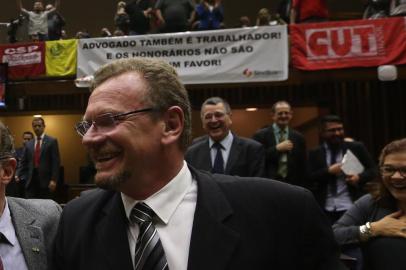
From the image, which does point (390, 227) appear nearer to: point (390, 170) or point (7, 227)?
point (390, 170)

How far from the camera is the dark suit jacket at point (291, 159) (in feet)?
17.8

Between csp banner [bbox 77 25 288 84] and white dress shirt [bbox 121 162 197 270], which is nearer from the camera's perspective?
white dress shirt [bbox 121 162 197 270]

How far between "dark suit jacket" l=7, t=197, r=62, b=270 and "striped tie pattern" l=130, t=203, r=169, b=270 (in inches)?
18.4

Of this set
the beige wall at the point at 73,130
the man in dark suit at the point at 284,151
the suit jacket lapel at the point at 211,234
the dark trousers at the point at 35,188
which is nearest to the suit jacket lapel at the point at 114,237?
the suit jacket lapel at the point at 211,234

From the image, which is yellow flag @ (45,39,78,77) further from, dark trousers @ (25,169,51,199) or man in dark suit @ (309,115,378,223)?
man in dark suit @ (309,115,378,223)

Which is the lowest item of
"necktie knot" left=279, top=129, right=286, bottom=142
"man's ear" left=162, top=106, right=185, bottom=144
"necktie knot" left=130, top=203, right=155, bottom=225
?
"necktie knot" left=130, top=203, right=155, bottom=225

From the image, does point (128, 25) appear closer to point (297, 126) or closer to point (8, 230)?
point (297, 126)

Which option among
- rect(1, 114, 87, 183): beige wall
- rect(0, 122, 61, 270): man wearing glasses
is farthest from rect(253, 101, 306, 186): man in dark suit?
rect(1, 114, 87, 183): beige wall

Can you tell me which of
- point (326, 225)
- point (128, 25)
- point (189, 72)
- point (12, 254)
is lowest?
point (12, 254)

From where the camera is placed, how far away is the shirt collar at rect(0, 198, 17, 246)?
1908mm

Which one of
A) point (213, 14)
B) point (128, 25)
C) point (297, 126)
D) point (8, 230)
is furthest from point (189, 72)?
point (8, 230)

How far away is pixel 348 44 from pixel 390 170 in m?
5.80

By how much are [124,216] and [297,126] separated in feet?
35.3

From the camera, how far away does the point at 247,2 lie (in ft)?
51.8
